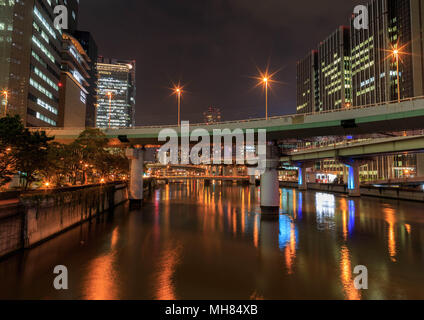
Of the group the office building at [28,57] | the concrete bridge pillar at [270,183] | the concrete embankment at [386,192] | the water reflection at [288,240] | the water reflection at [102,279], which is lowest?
the water reflection at [288,240]

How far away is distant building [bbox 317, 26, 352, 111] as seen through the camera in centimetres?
15900

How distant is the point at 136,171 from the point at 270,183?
73.1 ft

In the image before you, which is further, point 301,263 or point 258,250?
point 258,250

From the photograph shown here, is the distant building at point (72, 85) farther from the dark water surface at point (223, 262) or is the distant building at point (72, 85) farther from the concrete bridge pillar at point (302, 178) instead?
the dark water surface at point (223, 262)

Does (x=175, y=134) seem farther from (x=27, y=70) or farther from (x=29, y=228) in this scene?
(x=27, y=70)

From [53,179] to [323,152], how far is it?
60836mm

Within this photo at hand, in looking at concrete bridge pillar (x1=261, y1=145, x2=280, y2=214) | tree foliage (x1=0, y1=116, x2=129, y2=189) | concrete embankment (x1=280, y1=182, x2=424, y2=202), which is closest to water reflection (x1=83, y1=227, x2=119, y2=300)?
tree foliage (x1=0, y1=116, x2=129, y2=189)

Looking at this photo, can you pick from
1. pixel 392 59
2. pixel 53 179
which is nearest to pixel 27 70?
pixel 53 179

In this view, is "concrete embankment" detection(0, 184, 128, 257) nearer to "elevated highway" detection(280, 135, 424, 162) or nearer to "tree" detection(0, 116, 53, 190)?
"tree" detection(0, 116, 53, 190)

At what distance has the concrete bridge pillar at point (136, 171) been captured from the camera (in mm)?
42638

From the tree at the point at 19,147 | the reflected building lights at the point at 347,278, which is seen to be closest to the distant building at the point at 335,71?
the reflected building lights at the point at 347,278

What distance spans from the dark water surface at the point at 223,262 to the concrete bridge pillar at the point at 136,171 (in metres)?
14.0

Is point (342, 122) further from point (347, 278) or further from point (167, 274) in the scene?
point (167, 274)

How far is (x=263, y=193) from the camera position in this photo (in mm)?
36375
